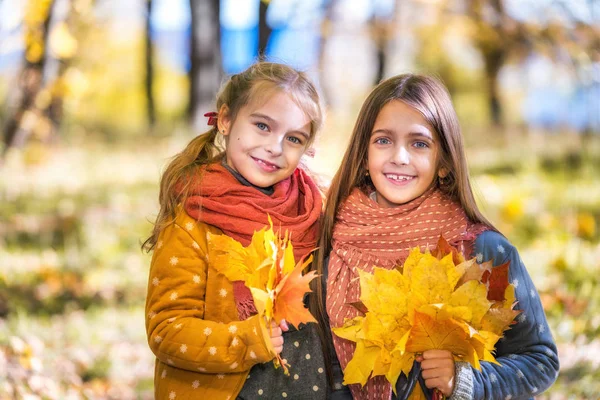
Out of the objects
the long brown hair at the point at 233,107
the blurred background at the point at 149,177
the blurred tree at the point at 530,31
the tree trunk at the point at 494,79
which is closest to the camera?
the long brown hair at the point at 233,107

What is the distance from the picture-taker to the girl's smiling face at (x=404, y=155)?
7.43 feet

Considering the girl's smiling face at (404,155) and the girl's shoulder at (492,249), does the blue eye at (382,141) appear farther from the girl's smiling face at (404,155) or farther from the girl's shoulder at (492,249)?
the girl's shoulder at (492,249)

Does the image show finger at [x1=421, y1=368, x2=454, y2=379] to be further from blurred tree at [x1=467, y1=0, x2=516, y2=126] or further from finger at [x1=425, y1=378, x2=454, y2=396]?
blurred tree at [x1=467, y1=0, x2=516, y2=126]

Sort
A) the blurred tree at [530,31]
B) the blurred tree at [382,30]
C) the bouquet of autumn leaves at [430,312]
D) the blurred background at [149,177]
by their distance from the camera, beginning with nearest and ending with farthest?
the bouquet of autumn leaves at [430,312] → the blurred background at [149,177] → the blurred tree at [530,31] → the blurred tree at [382,30]

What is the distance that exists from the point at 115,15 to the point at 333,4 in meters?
7.61

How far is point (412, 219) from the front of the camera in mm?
2246

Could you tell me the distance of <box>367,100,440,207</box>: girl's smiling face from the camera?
7.43ft

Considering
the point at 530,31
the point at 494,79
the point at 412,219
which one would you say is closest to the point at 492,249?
the point at 412,219

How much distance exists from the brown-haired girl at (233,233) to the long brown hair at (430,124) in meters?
0.07

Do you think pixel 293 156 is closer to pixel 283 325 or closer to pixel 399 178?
pixel 399 178

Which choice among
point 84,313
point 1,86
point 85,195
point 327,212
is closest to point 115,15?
point 1,86

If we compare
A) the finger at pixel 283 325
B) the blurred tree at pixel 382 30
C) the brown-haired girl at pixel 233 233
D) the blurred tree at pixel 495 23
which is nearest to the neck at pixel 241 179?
the brown-haired girl at pixel 233 233

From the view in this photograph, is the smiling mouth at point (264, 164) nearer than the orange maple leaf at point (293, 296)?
No

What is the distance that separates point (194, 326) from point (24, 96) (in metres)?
4.57
